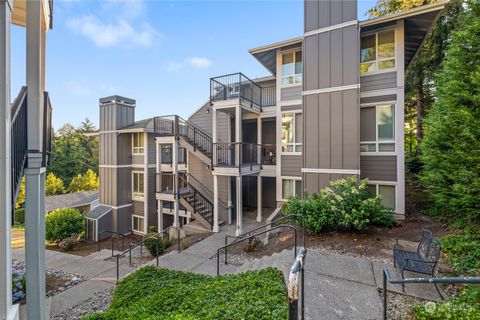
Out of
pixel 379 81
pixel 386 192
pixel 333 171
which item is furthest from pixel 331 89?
pixel 386 192

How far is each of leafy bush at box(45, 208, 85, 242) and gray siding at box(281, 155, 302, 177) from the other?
12922 millimetres

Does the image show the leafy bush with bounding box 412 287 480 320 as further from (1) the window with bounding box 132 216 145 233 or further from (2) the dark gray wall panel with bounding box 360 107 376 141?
(1) the window with bounding box 132 216 145 233

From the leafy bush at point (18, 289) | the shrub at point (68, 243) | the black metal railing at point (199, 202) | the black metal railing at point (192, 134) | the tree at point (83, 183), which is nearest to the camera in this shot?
the leafy bush at point (18, 289)

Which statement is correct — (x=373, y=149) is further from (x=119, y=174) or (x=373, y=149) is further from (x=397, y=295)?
(x=119, y=174)

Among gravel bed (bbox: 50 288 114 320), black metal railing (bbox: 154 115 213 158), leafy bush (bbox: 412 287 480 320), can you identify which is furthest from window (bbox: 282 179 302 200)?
gravel bed (bbox: 50 288 114 320)

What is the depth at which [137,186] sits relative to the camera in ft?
51.9

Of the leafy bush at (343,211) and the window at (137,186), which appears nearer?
the leafy bush at (343,211)

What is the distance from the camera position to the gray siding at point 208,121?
43.3 ft

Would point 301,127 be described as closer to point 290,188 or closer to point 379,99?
point 290,188

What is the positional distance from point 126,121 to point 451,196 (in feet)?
56.9

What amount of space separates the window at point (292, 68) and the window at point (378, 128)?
328 centimetres

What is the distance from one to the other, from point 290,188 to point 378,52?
661 centimetres

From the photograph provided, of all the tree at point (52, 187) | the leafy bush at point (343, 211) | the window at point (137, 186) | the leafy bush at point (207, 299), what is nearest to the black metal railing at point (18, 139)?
the leafy bush at point (207, 299)

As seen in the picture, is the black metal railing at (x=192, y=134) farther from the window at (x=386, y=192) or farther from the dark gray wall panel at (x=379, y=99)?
the window at (x=386, y=192)
